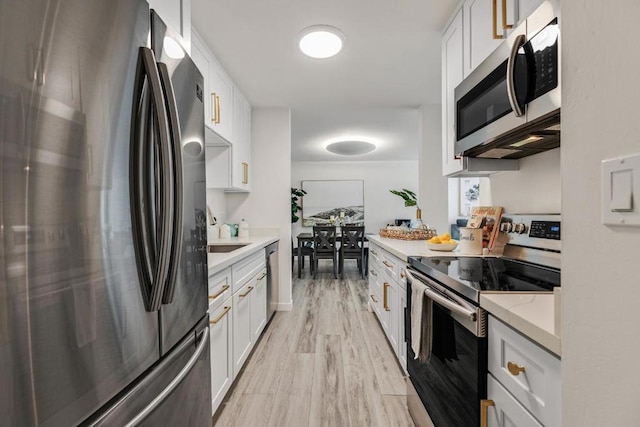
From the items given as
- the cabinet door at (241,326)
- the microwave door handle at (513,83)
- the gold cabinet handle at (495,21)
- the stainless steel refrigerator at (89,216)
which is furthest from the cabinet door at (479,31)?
the cabinet door at (241,326)

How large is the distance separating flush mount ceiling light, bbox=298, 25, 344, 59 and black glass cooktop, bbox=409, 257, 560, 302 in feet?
5.19

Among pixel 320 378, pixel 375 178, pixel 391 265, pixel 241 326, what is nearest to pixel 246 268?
pixel 241 326

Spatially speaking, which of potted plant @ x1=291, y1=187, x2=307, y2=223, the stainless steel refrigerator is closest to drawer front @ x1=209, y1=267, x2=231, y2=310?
the stainless steel refrigerator

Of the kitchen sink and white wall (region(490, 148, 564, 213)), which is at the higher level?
white wall (region(490, 148, 564, 213))

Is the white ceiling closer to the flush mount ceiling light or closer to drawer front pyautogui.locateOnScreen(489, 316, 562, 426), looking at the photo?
the flush mount ceiling light

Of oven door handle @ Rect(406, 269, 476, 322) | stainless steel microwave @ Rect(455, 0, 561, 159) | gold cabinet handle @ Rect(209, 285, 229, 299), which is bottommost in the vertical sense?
gold cabinet handle @ Rect(209, 285, 229, 299)

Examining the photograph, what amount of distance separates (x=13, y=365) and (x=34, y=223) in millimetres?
219

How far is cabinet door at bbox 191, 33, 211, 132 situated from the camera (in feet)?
6.81

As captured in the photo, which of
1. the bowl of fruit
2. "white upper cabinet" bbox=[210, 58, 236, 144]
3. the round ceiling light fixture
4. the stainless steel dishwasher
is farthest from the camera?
the round ceiling light fixture

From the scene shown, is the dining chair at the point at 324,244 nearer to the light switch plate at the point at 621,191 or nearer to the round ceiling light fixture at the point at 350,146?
the round ceiling light fixture at the point at 350,146

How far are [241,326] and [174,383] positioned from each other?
1.20 metres

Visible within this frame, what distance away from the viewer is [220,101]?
8.54 feet

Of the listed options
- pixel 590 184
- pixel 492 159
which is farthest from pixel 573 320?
pixel 492 159

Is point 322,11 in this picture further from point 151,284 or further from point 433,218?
point 433,218
